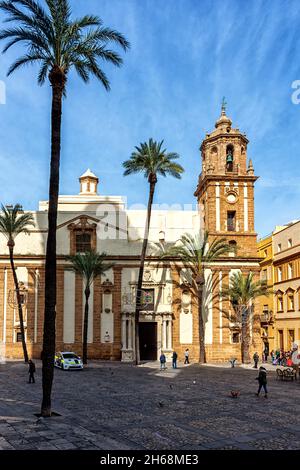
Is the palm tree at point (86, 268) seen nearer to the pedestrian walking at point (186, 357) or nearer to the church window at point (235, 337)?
the pedestrian walking at point (186, 357)

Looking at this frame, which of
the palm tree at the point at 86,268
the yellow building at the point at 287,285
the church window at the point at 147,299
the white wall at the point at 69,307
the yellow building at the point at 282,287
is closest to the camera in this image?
Result: the palm tree at the point at 86,268

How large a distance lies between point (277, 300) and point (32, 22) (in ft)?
132

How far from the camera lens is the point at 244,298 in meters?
42.2

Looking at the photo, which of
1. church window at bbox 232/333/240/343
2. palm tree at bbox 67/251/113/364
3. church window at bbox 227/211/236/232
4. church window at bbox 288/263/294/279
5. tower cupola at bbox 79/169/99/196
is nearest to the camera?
palm tree at bbox 67/251/113/364

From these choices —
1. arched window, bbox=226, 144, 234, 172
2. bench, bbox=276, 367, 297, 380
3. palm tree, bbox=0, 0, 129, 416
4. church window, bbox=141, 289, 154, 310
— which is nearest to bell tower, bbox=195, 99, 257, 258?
arched window, bbox=226, 144, 234, 172

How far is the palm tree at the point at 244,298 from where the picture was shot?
1663 inches

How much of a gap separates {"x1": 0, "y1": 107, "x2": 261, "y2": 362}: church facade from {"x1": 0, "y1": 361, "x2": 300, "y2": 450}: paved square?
44.3 feet

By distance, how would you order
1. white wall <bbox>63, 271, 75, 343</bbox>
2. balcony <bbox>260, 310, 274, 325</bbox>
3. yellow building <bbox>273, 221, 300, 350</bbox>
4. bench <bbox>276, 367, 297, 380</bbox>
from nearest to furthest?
bench <bbox>276, 367, 297, 380</bbox>
white wall <bbox>63, 271, 75, 343</bbox>
yellow building <bbox>273, 221, 300, 350</bbox>
balcony <bbox>260, 310, 274, 325</bbox>

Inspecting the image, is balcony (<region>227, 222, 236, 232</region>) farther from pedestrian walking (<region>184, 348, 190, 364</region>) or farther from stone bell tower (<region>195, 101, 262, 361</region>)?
pedestrian walking (<region>184, 348, 190, 364</region>)

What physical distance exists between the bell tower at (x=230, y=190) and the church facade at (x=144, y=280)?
9cm

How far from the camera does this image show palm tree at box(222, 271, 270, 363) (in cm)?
4225

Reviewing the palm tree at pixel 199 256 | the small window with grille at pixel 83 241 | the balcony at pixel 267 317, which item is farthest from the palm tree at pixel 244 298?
the small window with grille at pixel 83 241

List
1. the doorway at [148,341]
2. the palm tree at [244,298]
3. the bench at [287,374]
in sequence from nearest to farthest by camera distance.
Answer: the bench at [287,374] → the palm tree at [244,298] → the doorway at [148,341]

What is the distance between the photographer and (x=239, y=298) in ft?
141
